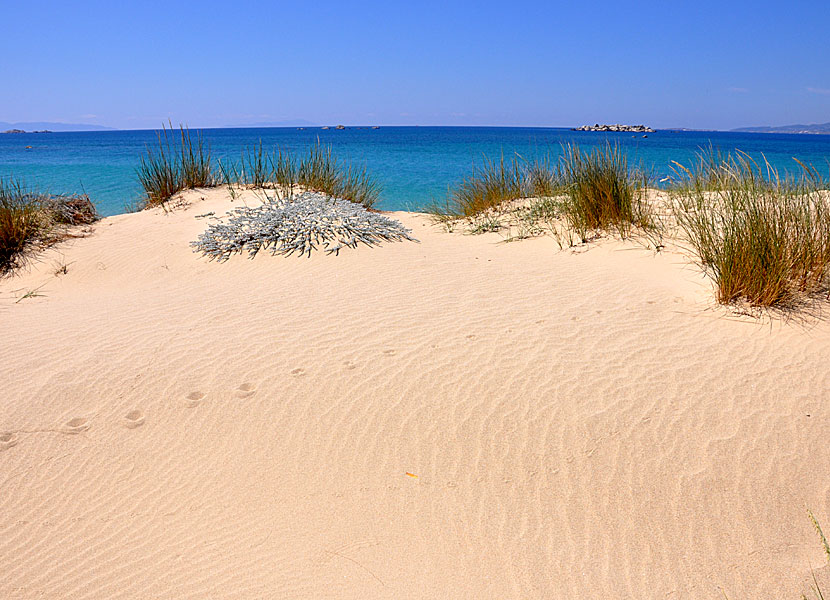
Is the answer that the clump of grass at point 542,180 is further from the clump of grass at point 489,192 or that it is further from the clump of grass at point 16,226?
the clump of grass at point 16,226

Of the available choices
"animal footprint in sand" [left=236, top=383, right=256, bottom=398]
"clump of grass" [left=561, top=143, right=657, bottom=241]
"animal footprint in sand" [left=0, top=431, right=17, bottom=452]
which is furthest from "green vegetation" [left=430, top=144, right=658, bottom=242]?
"animal footprint in sand" [left=0, top=431, right=17, bottom=452]

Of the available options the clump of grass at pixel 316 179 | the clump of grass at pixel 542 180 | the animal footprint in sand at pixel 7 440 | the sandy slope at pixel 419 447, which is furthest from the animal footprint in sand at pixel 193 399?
the clump of grass at pixel 316 179

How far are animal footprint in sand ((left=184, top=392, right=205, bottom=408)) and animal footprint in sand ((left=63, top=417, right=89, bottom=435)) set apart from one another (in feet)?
2.04

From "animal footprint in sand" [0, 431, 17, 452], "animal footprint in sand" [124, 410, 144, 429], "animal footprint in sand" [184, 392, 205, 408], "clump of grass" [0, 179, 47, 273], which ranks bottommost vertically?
"animal footprint in sand" [0, 431, 17, 452]

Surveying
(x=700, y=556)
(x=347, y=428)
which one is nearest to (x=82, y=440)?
(x=347, y=428)

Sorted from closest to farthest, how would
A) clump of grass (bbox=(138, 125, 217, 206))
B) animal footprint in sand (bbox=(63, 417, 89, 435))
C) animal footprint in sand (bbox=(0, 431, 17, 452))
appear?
animal footprint in sand (bbox=(0, 431, 17, 452)) → animal footprint in sand (bbox=(63, 417, 89, 435)) → clump of grass (bbox=(138, 125, 217, 206))

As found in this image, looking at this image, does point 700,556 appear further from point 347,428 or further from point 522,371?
point 347,428

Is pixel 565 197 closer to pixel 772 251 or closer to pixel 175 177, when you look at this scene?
pixel 772 251

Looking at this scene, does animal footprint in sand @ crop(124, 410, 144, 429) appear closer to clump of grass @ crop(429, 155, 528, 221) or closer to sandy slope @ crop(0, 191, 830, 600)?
sandy slope @ crop(0, 191, 830, 600)

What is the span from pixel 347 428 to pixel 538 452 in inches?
46.6

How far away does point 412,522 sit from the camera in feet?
9.04

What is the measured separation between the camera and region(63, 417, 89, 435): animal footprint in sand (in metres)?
3.54

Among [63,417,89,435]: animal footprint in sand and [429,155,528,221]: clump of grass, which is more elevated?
[429,155,528,221]: clump of grass

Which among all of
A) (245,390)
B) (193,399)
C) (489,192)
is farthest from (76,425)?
(489,192)
